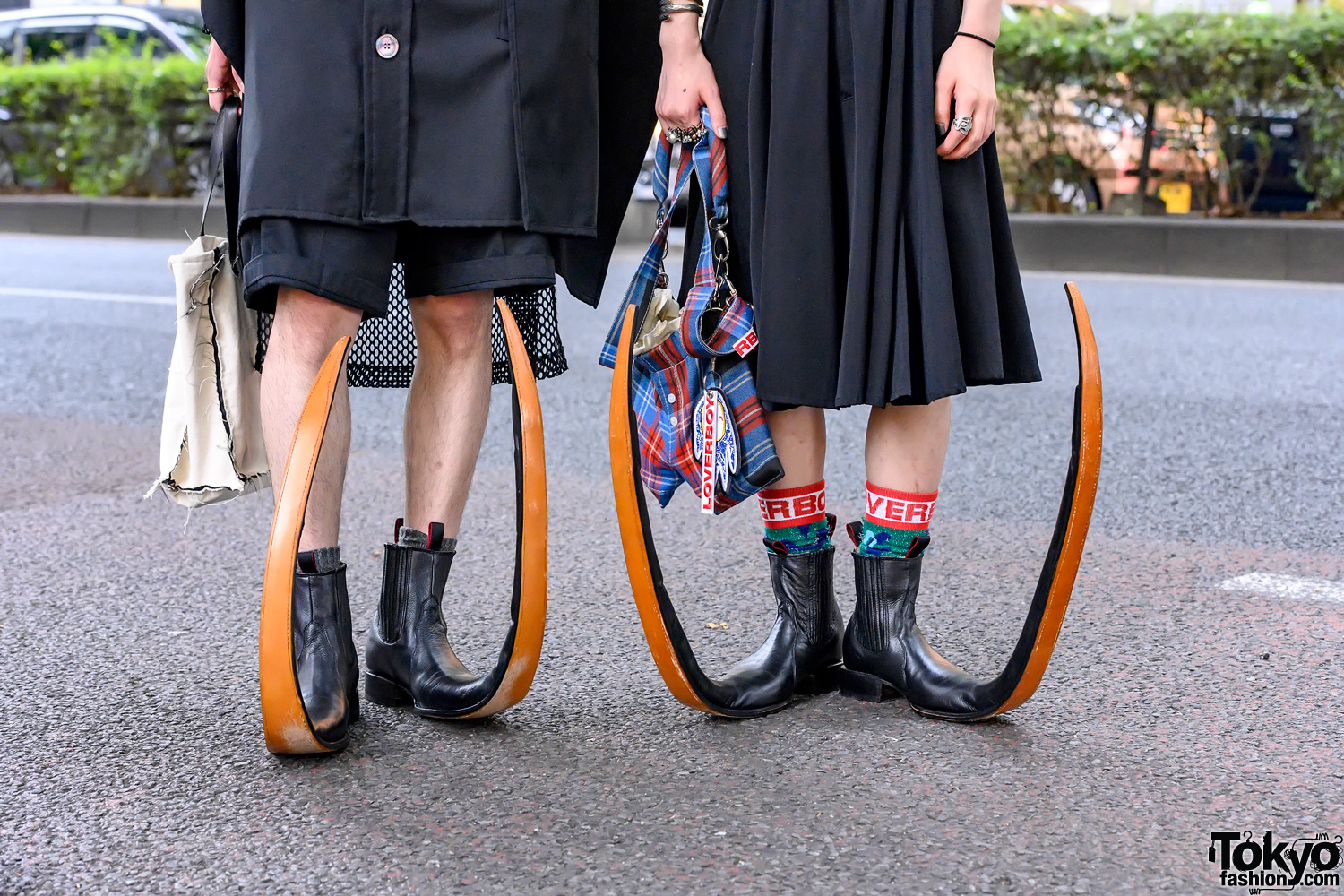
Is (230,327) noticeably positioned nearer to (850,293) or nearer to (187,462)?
(187,462)

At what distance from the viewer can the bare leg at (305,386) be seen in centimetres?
201

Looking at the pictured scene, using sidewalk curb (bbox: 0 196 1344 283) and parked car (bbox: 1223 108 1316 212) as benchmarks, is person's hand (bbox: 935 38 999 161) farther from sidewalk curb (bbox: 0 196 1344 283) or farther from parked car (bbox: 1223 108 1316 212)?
parked car (bbox: 1223 108 1316 212)

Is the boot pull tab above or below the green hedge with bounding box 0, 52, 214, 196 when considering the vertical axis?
below

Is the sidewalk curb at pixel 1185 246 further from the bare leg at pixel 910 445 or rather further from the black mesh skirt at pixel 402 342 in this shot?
the bare leg at pixel 910 445

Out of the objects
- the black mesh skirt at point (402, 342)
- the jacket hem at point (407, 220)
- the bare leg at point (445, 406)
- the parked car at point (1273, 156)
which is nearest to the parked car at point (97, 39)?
the parked car at point (1273, 156)

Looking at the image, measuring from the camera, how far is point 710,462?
2.17 meters

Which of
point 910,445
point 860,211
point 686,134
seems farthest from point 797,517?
point 686,134

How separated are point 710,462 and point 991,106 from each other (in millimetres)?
647

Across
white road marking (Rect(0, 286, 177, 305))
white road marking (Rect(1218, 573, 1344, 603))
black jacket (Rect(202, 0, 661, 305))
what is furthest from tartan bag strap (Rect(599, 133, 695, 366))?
white road marking (Rect(0, 286, 177, 305))

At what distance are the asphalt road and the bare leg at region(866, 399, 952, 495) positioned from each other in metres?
0.34

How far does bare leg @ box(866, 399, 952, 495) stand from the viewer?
2164 mm

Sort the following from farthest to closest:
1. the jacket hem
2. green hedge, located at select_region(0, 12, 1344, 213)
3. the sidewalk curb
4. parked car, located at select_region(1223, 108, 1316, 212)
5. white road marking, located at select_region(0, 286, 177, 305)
Answer: 1. parked car, located at select_region(1223, 108, 1316, 212)
2. green hedge, located at select_region(0, 12, 1344, 213)
3. the sidewalk curb
4. white road marking, located at select_region(0, 286, 177, 305)
5. the jacket hem

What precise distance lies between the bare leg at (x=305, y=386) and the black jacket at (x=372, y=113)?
0.15m

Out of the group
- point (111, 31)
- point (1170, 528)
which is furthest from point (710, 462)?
point (111, 31)
